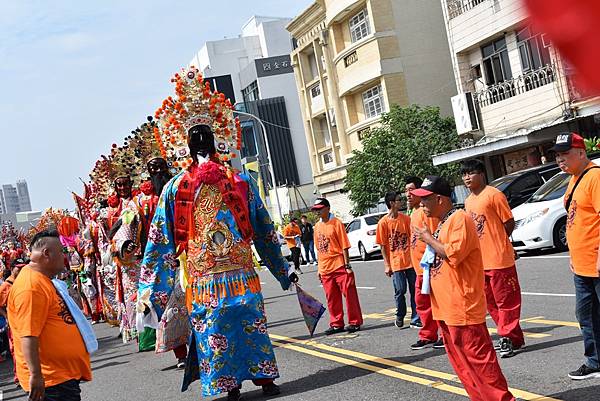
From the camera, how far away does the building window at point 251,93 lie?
67312mm

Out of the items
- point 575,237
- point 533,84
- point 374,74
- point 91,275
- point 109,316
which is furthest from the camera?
point 374,74

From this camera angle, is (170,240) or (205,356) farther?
(170,240)

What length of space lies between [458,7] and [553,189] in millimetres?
13591

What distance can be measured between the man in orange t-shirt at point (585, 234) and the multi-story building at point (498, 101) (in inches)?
651

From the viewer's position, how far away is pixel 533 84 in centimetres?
2430

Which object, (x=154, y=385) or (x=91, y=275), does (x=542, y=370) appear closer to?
(x=154, y=385)

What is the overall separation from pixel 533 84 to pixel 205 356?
65.1ft

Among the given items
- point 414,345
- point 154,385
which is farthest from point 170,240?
point 414,345

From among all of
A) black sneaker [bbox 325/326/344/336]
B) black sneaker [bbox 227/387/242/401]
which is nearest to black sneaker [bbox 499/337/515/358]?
black sneaker [bbox 227/387/242/401]

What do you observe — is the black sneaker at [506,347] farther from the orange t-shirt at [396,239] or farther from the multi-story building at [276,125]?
the multi-story building at [276,125]

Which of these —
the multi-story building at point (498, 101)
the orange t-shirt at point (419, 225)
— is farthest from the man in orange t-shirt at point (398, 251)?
the multi-story building at point (498, 101)

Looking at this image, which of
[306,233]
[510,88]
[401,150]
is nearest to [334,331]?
[510,88]

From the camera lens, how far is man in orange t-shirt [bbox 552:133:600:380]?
5.64 metres

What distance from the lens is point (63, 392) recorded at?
5.15 m
